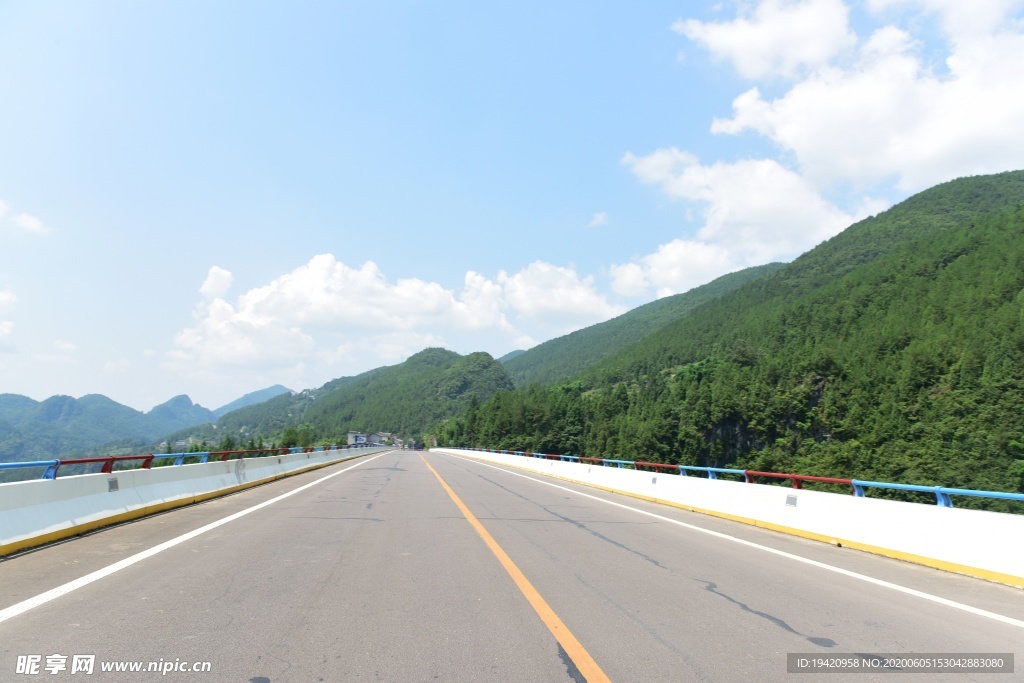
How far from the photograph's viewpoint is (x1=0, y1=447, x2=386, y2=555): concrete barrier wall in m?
9.02

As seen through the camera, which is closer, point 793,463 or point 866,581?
point 866,581

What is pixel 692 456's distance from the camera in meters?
121

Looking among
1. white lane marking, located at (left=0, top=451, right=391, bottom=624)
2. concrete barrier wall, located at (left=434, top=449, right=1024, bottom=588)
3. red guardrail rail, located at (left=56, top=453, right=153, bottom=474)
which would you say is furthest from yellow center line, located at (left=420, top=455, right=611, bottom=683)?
concrete barrier wall, located at (left=434, top=449, right=1024, bottom=588)

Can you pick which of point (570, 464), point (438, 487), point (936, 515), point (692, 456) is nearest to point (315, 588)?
point (936, 515)

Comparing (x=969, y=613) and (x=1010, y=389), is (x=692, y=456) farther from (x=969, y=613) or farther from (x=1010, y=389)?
(x=969, y=613)

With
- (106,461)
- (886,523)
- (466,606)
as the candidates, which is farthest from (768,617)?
(106,461)

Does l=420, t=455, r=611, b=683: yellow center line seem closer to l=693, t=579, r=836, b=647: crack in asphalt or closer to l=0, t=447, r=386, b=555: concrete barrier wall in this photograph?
l=693, t=579, r=836, b=647: crack in asphalt

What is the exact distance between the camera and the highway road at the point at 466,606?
4977 mm

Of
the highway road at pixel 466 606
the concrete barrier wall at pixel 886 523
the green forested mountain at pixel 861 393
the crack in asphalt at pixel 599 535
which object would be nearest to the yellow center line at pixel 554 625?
the highway road at pixel 466 606

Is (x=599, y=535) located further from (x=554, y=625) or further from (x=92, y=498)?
(x=92, y=498)

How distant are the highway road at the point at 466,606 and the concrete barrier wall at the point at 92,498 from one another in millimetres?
449

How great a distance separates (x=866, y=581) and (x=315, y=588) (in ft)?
22.4

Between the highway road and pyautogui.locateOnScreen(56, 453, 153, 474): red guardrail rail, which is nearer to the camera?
the highway road

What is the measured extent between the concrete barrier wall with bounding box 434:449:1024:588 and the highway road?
0.37m
